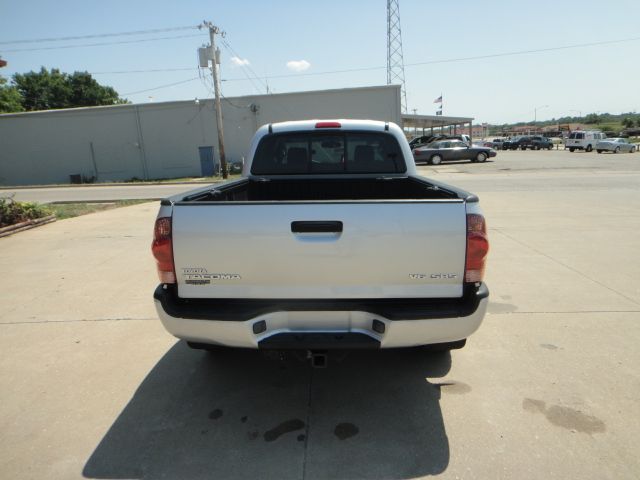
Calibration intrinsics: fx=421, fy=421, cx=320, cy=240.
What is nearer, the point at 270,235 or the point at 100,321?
the point at 270,235

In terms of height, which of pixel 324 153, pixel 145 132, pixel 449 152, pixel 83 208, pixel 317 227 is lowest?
pixel 83 208

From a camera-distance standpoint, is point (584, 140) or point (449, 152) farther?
point (584, 140)

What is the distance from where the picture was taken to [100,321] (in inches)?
175

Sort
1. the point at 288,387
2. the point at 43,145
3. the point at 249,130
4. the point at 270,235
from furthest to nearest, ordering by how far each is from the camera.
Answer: the point at 43,145, the point at 249,130, the point at 288,387, the point at 270,235

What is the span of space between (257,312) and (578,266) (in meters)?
5.15

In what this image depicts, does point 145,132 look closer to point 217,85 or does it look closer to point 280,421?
point 217,85

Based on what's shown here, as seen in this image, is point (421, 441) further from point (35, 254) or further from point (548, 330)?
point (35, 254)

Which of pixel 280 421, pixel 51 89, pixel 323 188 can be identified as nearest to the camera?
pixel 280 421

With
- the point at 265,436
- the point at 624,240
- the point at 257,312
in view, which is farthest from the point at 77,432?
the point at 624,240

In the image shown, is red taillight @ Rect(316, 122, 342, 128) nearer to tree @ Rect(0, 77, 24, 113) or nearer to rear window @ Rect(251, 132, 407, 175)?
rear window @ Rect(251, 132, 407, 175)

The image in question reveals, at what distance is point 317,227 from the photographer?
2.45 metres

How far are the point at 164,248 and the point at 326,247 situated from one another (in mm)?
986

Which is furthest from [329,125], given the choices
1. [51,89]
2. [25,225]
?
[51,89]

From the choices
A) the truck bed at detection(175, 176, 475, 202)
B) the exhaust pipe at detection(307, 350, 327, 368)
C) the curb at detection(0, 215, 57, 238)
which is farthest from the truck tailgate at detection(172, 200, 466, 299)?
the curb at detection(0, 215, 57, 238)
